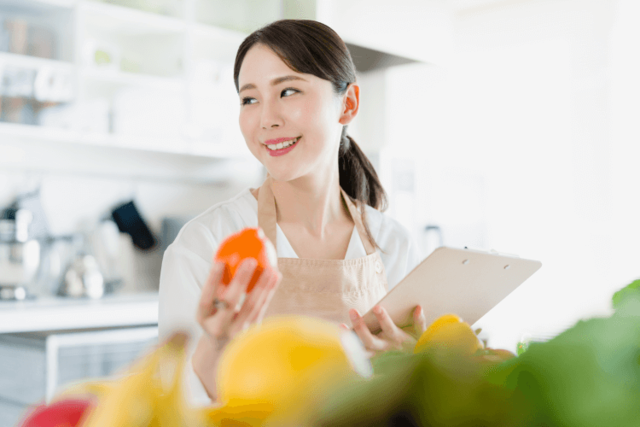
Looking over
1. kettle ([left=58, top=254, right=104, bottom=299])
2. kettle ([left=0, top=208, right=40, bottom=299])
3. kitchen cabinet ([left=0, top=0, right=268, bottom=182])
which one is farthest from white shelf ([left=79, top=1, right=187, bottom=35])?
kettle ([left=58, top=254, right=104, bottom=299])

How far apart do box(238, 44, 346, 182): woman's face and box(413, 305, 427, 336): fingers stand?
0.54 m

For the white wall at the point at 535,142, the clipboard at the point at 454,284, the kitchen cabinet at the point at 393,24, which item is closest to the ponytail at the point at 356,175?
the clipboard at the point at 454,284

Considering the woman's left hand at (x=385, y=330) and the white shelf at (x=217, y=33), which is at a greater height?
the white shelf at (x=217, y=33)

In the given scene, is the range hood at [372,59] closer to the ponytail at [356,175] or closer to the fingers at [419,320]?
the ponytail at [356,175]

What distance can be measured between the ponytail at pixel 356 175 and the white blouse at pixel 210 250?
0.08 meters

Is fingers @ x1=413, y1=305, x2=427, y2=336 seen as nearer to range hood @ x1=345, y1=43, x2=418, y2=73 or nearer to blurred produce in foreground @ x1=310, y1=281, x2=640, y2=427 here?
blurred produce in foreground @ x1=310, y1=281, x2=640, y2=427

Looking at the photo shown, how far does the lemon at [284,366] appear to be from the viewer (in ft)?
0.56

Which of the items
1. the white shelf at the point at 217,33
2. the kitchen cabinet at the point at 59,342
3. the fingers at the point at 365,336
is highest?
the white shelf at the point at 217,33

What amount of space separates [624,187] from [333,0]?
2.04 metres

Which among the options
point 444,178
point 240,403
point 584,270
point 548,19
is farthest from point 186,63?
point 240,403

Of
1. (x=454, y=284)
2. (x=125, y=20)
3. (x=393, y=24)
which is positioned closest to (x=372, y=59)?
(x=393, y=24)

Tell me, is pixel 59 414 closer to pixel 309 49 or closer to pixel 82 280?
pixel 309 49

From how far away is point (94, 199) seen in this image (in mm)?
2879

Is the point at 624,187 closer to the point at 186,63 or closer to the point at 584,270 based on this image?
the point at 584,270
